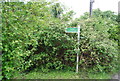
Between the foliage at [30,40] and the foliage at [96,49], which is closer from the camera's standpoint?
the foliage at [30,40]

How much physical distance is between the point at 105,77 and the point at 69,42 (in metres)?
1.63

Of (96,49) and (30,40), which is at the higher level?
(30,40)

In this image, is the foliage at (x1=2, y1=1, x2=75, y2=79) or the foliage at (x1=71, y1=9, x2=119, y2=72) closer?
the foliage at (x1=2, y1=1, x2=75, y2=79)

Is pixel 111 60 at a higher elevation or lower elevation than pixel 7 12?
lower

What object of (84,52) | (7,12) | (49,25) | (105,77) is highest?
(7,12)

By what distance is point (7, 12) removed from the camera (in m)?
1.79

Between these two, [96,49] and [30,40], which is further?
[96,49]

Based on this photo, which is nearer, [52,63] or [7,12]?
→ [7,12]

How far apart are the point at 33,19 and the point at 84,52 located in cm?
206

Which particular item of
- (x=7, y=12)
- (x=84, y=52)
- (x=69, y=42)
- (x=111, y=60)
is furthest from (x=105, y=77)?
(x=7, y=12)

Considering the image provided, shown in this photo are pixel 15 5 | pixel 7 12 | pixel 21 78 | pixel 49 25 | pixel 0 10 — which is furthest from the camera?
pixel 49 25

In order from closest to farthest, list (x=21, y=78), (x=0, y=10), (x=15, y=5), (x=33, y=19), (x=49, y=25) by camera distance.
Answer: (x=0, y=10)
(x=15, y=5)
(x=33, y=19)
(x=21, y=78)
(x=49, y=25)

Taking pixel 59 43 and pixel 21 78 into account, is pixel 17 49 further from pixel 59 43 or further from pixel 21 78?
pixel 59 43

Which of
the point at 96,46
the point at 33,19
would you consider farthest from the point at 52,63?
the point at 33,19
